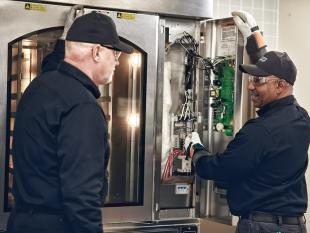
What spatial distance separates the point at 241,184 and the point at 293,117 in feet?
1.61

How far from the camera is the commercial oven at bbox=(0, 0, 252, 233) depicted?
3309mm

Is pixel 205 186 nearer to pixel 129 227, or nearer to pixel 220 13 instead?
pixel 129 227

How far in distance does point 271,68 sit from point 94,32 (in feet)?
4.22

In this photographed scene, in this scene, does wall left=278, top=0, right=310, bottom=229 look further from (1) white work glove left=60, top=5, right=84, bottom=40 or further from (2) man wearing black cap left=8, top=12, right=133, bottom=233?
(2) man wearing black cap left=8, top=12, right=133, bottom=233

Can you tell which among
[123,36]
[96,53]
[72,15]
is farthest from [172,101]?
[96,53]

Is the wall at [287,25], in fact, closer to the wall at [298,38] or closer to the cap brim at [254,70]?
the wall at [298,38]

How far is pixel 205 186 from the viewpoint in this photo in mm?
3973

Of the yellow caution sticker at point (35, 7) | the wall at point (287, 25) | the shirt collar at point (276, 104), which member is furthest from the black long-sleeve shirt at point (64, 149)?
the wall at point (287, 25)

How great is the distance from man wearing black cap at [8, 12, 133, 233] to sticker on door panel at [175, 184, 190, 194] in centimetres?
118

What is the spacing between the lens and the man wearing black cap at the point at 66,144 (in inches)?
97.3

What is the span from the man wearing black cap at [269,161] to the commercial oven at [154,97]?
0.86 feet

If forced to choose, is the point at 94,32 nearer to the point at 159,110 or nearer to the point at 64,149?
the point at 64,149

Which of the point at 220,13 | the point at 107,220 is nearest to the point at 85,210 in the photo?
the point at 107,220

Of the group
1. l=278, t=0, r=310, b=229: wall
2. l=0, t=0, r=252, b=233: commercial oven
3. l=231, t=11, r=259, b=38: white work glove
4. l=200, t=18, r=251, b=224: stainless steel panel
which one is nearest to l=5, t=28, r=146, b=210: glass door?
l=0, t=0, r=252, b=233: commercial oven
